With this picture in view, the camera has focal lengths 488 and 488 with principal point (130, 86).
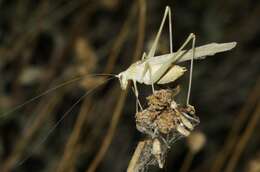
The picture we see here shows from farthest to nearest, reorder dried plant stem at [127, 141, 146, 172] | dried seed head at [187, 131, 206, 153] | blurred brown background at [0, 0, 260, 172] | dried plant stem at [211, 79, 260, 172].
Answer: blurred brown background at [0, 0, 260, 172] < dried plant stem at [211, 79, 260, 172] < dried seed head at [187, 131, 206, 153] < dried plant stem at [127, 141, 146, 172]

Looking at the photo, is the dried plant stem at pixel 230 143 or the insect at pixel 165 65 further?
the dried plant stem at pixel 230 143

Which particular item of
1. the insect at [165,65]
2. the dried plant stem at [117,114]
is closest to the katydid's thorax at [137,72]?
the insect at [165,65]

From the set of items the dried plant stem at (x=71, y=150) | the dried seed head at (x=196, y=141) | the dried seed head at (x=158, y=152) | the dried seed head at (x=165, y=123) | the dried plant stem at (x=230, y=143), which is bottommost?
the dried plant stem at (x=230, y=143)

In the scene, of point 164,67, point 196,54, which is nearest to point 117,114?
point 164,67

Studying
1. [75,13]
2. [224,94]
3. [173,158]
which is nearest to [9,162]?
[173,158]

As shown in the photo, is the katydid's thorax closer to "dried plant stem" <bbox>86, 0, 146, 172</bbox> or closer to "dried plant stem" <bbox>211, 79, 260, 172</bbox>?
"dried plant stem" <bbox>86, 0, 146, 172</bbox>

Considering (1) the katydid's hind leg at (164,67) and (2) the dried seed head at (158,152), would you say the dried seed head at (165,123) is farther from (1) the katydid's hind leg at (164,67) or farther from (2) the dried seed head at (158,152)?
(1) the katydid's hind leg at (164,67)

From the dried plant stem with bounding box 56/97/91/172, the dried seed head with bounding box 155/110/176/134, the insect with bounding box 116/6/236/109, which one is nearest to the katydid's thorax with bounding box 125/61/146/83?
the insect with bounding box 116/6/236/109

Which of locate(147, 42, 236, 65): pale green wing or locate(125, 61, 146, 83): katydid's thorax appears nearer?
locate(147, 42, 236, 65): pale green wing
